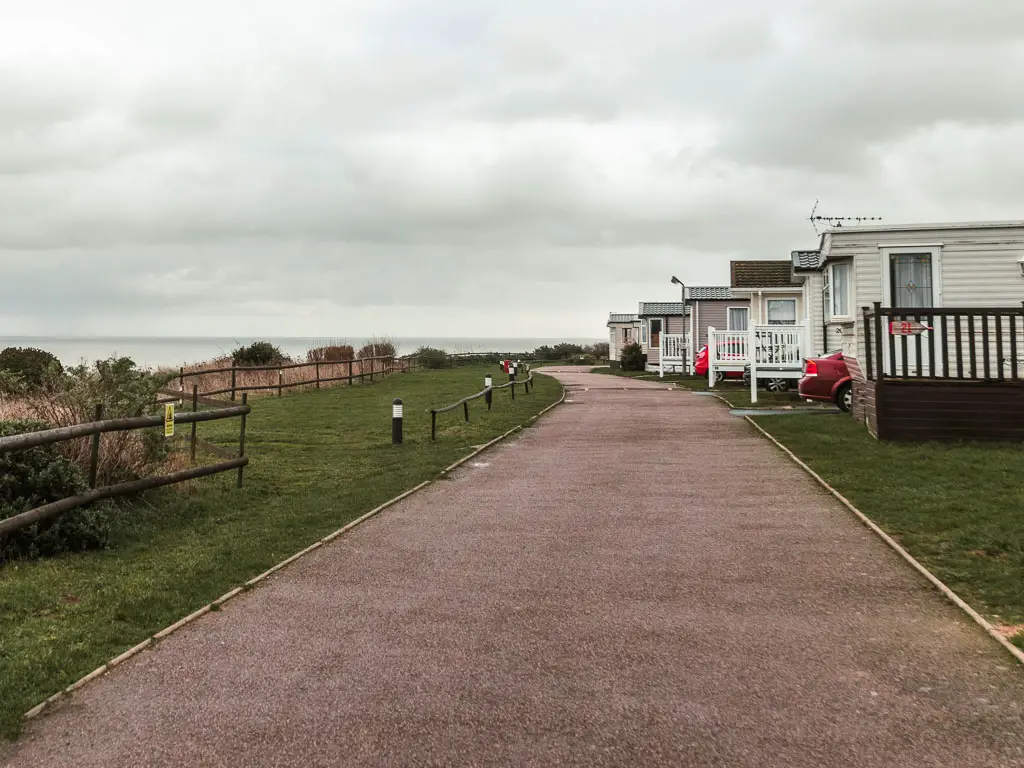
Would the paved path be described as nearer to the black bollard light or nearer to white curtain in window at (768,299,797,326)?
the black bollard light

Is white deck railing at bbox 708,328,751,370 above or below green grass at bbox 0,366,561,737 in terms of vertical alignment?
above

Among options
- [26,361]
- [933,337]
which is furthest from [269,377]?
[933,337]

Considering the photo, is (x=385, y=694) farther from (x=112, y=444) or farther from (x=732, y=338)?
(x=732, y=338)

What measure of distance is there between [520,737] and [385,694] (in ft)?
2.65

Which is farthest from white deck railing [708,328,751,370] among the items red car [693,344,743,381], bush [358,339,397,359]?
bush [358,339,397,359]

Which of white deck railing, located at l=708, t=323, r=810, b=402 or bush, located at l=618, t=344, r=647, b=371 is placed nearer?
white deck railing, located at l=708, t=323, r=810, b=402

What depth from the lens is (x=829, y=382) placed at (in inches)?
765

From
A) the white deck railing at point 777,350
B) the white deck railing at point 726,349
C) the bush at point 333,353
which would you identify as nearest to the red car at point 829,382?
the white deck railing at point 777,350

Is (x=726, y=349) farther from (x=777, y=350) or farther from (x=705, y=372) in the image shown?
(x=705, y=372)

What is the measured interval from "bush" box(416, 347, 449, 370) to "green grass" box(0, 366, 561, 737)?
130 feet

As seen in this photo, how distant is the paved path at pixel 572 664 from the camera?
12.3ft

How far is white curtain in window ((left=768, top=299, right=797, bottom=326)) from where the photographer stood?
34469 millimetres

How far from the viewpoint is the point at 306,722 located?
3.99m

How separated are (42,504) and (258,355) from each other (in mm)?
35234
